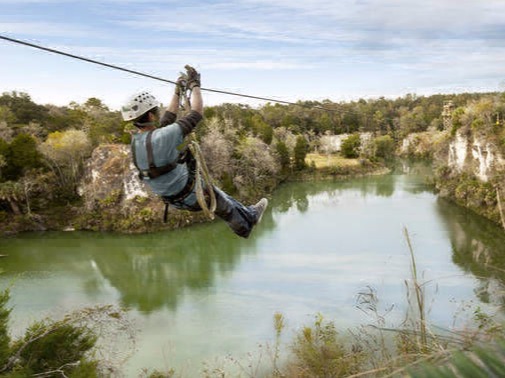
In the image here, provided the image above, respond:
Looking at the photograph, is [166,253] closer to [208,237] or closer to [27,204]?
[208,237]

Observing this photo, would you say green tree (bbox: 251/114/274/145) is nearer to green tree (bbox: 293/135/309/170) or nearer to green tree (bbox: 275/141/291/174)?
green tree (bbox: 275/141/291/174)

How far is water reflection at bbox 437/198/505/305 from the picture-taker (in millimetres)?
15359

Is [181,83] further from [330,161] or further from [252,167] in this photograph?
[330,161]

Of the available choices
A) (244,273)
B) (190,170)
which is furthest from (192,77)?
(244,273)

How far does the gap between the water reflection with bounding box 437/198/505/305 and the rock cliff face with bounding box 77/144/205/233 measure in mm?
12027

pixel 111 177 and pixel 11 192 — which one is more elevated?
pixel 111 177

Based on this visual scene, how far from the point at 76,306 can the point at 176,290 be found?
3.07 metres

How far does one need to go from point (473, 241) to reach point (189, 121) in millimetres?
18589

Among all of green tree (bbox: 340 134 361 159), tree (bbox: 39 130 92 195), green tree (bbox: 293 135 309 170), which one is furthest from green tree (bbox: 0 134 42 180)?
green tree (bbox: 340 134 361 159)

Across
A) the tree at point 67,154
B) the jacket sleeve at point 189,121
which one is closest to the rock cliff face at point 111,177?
the tree at point 67,154

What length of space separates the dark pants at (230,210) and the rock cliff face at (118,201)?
17.0 metres

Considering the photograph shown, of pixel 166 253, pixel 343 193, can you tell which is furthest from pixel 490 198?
pixel 166 253

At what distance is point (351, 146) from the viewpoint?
3831 cm

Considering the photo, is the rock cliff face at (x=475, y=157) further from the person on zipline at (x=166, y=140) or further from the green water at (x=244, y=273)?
the person on zipline at (x=166, y=140)
